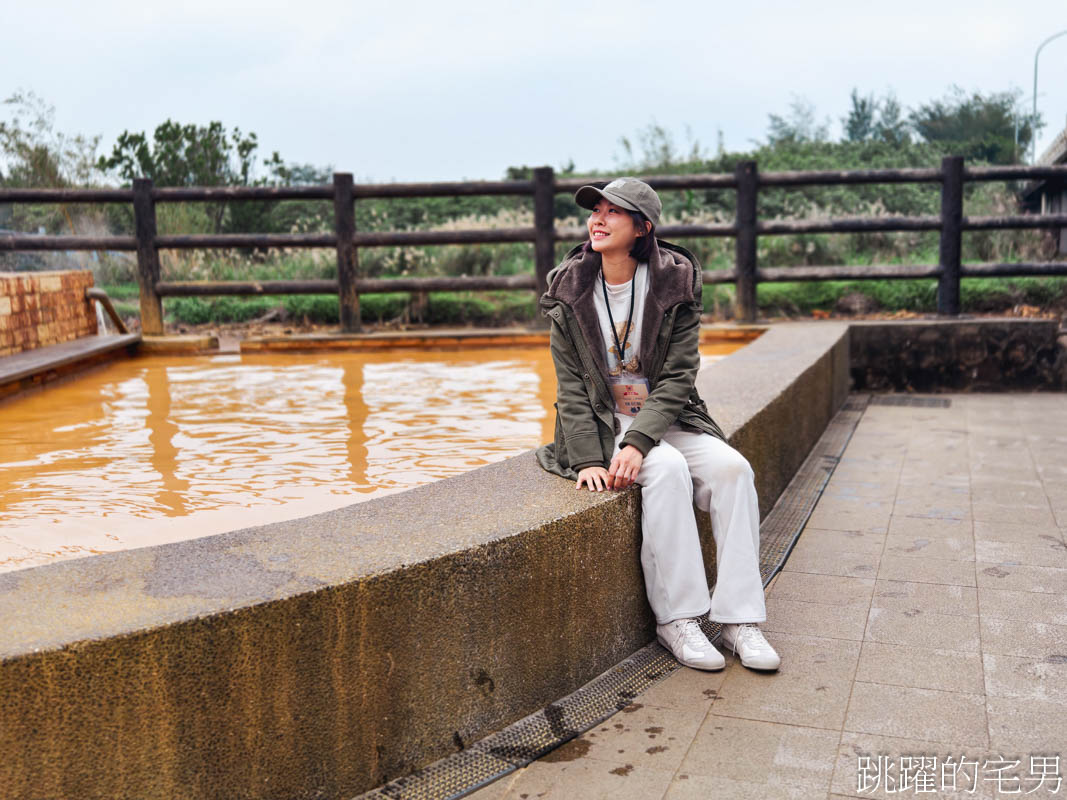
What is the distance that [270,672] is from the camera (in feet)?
6.18

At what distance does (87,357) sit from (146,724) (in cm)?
550

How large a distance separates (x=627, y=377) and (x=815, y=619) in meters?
0.85

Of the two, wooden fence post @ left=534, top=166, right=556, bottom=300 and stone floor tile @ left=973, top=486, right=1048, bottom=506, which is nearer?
stone floor tile @ left=973, top=486, right=1048, bottom=506

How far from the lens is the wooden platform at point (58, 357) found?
5.57 metres

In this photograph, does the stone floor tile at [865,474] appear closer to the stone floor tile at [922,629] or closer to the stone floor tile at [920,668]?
the stone floor tile at [922,629]

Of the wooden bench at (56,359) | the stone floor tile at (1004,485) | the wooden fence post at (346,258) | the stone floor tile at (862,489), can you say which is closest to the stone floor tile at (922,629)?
the stone floor tile at (862,489)

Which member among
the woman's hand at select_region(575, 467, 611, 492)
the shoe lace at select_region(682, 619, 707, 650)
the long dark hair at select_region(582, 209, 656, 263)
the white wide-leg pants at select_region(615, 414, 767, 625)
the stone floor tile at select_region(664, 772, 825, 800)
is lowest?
the stone floor tile at select_region(664, 772, 825, 800)

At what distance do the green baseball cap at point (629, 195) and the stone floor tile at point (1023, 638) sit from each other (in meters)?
1.42

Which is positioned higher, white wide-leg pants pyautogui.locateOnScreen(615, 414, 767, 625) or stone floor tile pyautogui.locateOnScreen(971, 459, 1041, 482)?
white wide-leg pants pyautogui.locateOnScreen(615, 414, 767, 625)

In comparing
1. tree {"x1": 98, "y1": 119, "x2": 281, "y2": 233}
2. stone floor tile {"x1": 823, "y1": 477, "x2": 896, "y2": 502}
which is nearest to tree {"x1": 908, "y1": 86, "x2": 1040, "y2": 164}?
tree {"x1": 98, "y1": 119, "x2": 281, "y2": 233}

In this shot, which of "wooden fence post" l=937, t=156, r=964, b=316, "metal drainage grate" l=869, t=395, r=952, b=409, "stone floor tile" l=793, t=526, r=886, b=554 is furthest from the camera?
"wooden fence post" l=937, t=156, r=964, b=316

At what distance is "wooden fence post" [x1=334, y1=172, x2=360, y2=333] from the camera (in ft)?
27.5

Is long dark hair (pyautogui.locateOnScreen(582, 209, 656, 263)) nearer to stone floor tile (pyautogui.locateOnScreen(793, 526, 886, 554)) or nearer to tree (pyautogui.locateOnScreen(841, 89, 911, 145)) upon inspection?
stone floor tile (pyautogui.locateOnScreen(793, 526, 886, 554))

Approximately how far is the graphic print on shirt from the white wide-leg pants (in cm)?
19
